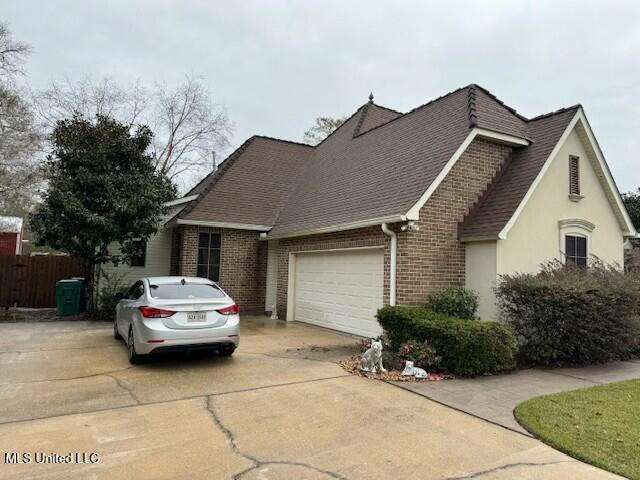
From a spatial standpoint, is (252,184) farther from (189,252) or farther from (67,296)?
(67,296)

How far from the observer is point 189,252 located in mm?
13695

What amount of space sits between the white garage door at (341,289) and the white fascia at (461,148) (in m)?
1.58

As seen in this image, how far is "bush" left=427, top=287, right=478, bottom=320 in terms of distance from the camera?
8430mm

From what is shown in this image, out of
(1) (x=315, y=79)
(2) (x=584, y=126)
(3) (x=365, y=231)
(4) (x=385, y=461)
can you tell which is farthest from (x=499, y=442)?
(1) (x=315, y=79)

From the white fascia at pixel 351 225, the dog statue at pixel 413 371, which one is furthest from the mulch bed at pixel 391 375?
the white fascia at pixel 351 225

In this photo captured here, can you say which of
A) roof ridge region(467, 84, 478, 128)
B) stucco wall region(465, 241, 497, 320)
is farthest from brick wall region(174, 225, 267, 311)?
roof ridge region(467, 84, 478, 128)

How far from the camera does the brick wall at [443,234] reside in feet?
28.7

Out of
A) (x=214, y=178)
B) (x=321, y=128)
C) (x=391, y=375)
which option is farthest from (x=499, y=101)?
(x=321, y=128)

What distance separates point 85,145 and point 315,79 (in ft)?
44.7

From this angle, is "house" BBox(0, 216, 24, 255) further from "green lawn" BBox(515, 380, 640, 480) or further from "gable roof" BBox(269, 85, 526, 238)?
"green lawn" BBox(515, 380, 640, 480)

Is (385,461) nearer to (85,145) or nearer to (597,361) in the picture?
(597,361)

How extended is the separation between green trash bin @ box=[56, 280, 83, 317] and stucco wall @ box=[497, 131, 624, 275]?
501 inches

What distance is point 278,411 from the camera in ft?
16.4

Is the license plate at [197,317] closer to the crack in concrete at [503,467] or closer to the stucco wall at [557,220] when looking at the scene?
the crack in concrete at [503,467]
